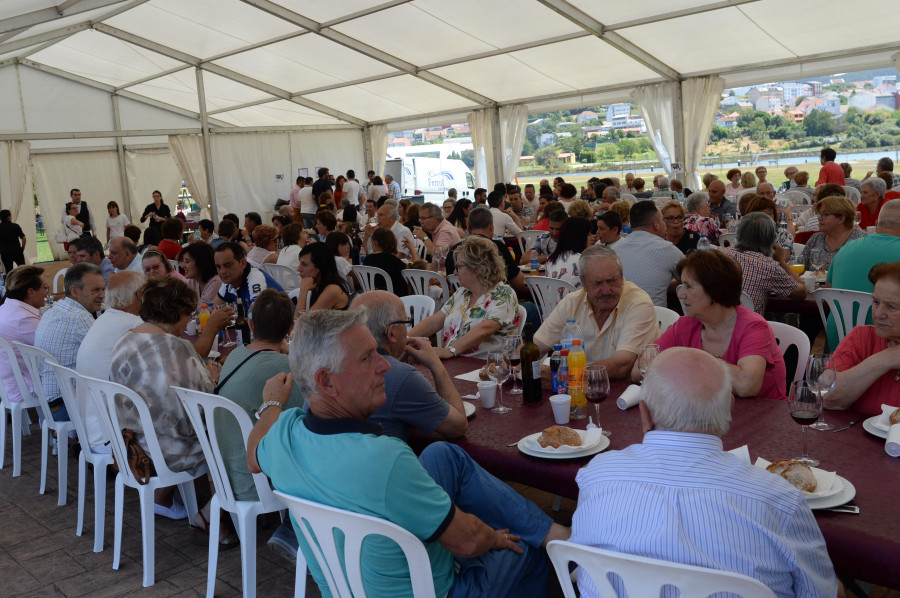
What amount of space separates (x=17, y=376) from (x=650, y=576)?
13.1 feet

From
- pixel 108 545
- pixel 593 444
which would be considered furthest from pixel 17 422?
pixel 593 444

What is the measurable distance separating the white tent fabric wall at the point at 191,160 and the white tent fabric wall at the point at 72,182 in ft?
5.49

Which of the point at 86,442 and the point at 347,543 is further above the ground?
the point at 347,543

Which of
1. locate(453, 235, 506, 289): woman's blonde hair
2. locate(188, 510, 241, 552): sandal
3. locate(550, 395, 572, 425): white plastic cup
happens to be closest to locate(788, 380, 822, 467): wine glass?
locate(550, 395, 572, 425): white plastic cup

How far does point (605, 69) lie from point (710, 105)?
188cm

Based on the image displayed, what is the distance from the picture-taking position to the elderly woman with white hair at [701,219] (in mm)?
6930

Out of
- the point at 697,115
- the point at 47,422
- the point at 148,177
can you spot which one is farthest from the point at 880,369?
the point at 148,177

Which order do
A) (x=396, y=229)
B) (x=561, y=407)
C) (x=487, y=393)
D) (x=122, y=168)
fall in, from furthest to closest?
(x=122, y=168), (x=396, y=229), (x=487, y=393), (x=561, y=407)

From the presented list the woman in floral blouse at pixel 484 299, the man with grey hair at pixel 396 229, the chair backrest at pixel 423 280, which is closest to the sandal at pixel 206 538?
the woman in floral blouse at pixel 484 299

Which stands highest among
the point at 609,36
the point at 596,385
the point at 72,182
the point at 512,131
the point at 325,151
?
the point at 609,36

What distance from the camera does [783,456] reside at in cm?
199

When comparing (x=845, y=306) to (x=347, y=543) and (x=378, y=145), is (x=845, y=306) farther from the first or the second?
(x=378, y=145)

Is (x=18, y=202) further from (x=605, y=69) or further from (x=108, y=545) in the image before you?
(x=108, y=545)

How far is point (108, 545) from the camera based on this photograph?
3531 millimetres
